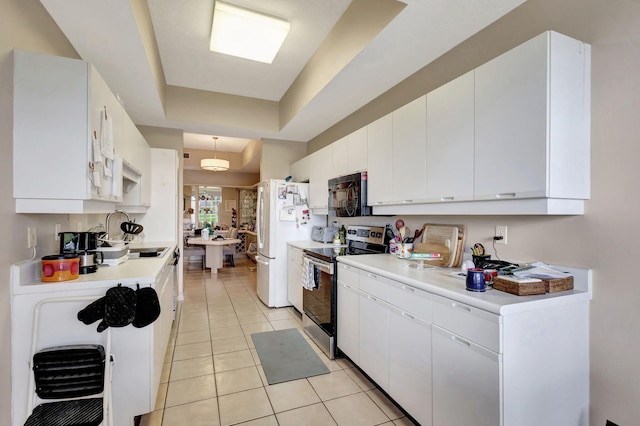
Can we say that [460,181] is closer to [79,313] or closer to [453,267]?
[453,267]

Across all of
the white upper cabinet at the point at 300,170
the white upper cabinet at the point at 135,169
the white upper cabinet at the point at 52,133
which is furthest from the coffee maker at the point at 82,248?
the white upper cabinet at the point at 300,170

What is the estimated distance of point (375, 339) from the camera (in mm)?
2217

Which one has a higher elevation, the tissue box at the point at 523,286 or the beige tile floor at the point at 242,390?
the tissue box at the point at 523,286

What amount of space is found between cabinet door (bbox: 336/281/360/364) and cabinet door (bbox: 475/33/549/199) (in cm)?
131

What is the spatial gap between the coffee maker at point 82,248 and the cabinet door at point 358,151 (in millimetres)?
2367

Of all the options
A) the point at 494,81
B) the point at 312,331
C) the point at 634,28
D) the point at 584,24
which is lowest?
the point at 312,331

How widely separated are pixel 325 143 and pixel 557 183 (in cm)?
340

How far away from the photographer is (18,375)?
1572mm

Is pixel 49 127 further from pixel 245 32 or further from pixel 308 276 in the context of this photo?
pixel 308 276

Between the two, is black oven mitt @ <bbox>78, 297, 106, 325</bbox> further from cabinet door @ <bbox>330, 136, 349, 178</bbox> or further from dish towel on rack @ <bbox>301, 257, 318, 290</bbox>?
cabinet door @ <bbox>330, 136, 349, 178</bbox>

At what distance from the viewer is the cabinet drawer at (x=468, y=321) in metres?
1.34

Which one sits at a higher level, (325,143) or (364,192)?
(325,143)

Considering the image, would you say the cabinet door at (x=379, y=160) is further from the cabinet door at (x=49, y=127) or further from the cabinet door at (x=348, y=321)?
the cabinet door at (x=49, y=127)

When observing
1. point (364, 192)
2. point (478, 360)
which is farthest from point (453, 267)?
point (364, 192)
